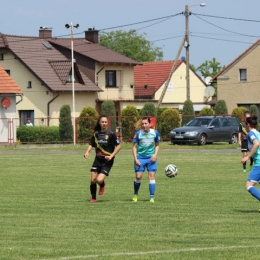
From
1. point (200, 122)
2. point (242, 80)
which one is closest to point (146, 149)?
point (200, 122)

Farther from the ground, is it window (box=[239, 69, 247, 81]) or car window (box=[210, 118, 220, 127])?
window (box=[239, 69, 247, 81])

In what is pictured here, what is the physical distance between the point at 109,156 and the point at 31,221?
376 centimetres

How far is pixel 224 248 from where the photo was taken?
34.1 ft

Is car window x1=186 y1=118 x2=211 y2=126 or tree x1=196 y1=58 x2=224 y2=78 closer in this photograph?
car window x1=186 y1=118 x2=211 y2=126

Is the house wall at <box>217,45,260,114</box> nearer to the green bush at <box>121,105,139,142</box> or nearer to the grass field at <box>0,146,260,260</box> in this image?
the green bush at <box>121,105,139,142</box>

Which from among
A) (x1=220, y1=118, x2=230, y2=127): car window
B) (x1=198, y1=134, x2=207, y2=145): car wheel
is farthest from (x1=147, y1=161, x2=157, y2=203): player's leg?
(x1=220, y1=118, x2=230, y2=127): car window

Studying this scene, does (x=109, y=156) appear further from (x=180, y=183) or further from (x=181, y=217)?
(x=180, y=183)

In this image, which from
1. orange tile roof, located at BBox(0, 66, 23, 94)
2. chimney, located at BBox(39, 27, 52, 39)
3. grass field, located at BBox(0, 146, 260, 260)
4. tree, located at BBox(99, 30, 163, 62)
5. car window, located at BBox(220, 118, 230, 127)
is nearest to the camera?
grass field, located at BBox(0, 146, 260, 260)

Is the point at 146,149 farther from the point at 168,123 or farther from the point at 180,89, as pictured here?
the point at 180,89

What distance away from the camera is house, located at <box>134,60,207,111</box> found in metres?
81.1

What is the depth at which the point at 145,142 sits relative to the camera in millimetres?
17188

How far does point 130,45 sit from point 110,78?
66304 millimetres

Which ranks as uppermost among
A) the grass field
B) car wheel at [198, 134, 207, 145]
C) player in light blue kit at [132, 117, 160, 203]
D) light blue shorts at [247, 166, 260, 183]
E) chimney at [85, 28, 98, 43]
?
chimney at [85, 28, 98, 43]

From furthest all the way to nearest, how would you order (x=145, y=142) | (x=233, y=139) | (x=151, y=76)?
(x=151, y=76)
(x=233, y=139)
(x=145, y=142)
